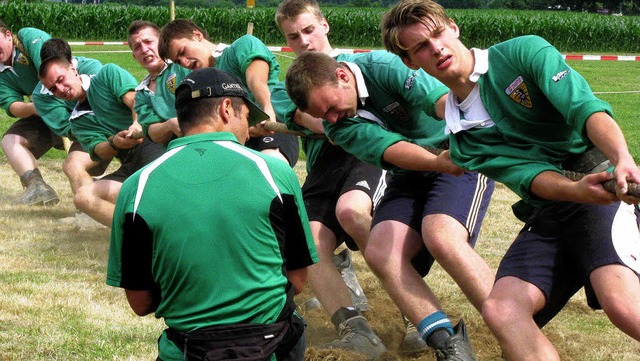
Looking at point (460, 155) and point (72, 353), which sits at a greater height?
point (460, 155)

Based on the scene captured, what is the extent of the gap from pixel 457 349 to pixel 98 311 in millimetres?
2622

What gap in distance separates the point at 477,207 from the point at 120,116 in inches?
171

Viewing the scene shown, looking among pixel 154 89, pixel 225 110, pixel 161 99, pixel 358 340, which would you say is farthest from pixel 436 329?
pixel 154 89

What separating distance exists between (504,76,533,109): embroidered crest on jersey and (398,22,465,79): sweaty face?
0.25 meters

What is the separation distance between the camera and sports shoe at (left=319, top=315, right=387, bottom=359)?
520 centimetres

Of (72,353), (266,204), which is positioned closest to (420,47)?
(266,204)

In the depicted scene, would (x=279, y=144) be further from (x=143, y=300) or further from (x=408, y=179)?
(x=143, y=300)

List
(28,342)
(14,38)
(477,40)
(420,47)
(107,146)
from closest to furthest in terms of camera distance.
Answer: (420,47), (28,342), (107,146), (14,38), (477,40)

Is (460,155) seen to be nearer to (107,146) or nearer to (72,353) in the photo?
(72,353)

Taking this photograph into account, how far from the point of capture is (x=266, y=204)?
3.28 metres

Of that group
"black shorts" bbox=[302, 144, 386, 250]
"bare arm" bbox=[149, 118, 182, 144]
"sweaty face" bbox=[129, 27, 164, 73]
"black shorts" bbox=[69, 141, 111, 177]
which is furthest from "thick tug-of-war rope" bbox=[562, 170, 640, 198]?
"black shorts" bbox=[69, 141, 111, 177]

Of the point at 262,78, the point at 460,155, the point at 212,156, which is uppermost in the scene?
the point at 212,156

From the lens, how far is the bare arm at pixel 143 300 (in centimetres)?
348

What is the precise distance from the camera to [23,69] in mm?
9930
